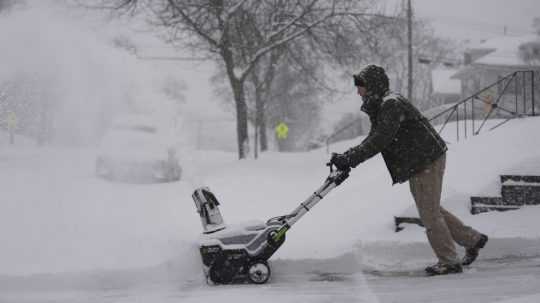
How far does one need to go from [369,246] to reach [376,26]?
35.7 ft

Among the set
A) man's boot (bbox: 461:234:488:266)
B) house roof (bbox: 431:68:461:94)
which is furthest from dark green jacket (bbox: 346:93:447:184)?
house roof (bbox: 431:68:461:94)

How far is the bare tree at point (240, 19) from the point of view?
15.0 meters

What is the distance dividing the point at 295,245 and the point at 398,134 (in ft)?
5.17

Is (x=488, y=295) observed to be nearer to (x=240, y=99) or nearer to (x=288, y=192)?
(x=288, y=192)

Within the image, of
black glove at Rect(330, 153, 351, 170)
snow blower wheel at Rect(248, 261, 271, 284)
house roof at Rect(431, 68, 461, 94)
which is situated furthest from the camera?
house roof at Rect(431, 68, 461, 94)

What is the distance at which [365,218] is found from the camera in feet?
19.8

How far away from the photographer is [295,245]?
530 centimetres

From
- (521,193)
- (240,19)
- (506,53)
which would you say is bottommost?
(521,193)

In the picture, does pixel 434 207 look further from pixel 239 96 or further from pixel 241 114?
pixel 241 114

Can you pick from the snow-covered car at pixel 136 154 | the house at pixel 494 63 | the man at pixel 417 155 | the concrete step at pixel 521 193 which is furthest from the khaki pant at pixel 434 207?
the house at pixel 494 63

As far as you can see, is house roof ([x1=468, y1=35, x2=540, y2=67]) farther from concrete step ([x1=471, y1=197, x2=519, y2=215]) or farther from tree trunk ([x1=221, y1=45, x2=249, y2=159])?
concrete step ([x1=471, y1=197, x2=519, y2=215])

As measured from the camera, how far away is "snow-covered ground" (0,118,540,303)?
13.9 feet

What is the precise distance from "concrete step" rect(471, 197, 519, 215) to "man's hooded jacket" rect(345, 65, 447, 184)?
5.65 ft

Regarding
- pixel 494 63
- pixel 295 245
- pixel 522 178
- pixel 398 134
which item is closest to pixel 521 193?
pixel 522 178
